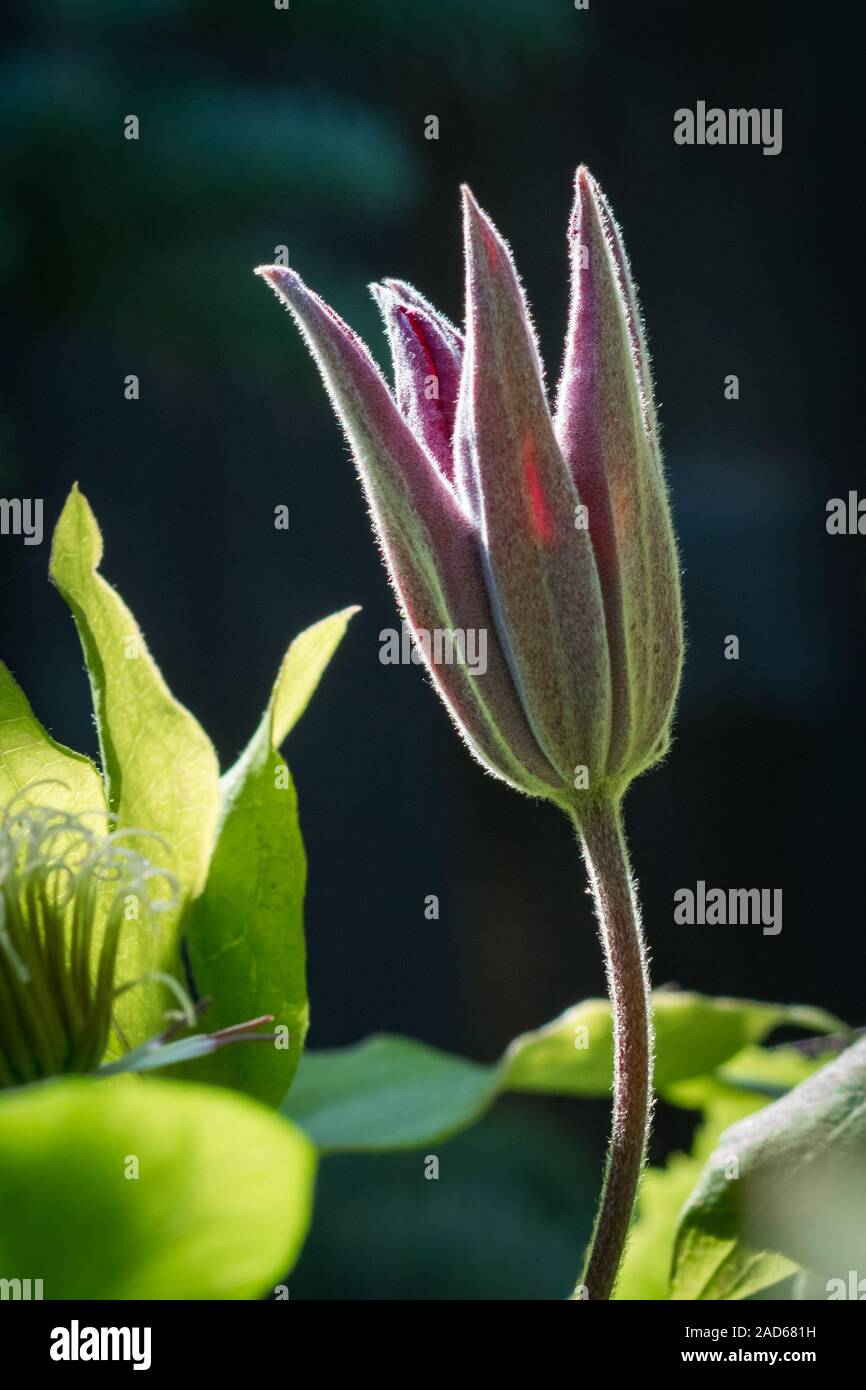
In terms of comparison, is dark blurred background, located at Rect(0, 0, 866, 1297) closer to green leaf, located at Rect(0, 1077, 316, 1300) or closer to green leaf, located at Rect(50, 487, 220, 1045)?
green leaf, located at Rect(50, 487, 220, 1045)

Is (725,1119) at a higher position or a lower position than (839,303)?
lower

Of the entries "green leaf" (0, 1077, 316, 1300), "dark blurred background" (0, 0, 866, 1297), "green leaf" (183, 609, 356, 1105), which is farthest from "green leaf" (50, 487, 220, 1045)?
"dark blurred background" (0, 0, 866, 1297)

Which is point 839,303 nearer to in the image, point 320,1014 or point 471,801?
point 471,801

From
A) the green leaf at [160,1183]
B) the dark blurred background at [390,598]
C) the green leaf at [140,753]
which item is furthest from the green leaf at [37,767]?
the dark blurred background at [390,598]

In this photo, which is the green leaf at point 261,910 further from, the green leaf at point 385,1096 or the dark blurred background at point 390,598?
the dark blurred background at point 390,598

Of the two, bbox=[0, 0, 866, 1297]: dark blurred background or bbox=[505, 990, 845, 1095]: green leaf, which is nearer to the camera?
bbox=[505, 990, 845, 1095]: green leaf
